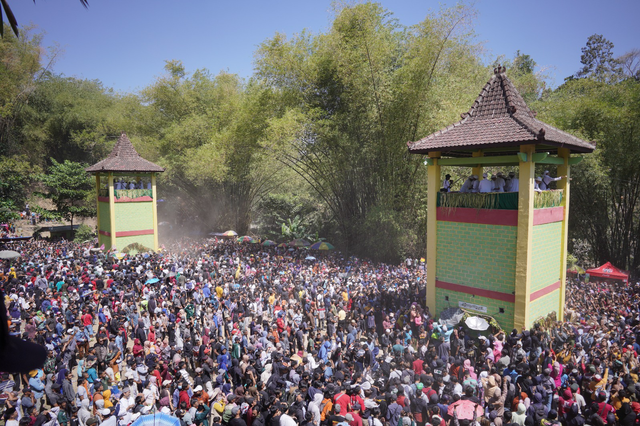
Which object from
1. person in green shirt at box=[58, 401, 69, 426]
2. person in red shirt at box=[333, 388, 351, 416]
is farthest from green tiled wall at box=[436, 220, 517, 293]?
person in green shirt at box=[58, 401, 69, 426]

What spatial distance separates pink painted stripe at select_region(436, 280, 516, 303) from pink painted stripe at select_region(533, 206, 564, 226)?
1711mm

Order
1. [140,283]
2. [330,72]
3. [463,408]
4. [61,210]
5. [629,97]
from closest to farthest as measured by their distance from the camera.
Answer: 1. [463,408]
2. [140,283]
3. [629,97]
4. [330,72]
5. [61,210]

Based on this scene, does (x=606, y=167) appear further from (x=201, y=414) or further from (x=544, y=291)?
(x=201, y=414)

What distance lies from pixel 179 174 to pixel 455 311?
73.9 ft

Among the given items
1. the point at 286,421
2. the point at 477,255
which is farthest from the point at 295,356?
the point at 477,255

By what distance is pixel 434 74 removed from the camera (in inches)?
599

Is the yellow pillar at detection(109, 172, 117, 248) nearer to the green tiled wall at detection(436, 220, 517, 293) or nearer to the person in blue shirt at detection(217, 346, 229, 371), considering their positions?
the person in blue shirt at detection(217, 346, 229, 371)

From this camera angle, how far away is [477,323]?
352 inches

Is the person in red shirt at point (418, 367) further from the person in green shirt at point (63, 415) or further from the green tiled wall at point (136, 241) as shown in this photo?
the green tiled wall at point (136, 241)

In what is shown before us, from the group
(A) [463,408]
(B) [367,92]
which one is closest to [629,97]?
(B) [367,92]

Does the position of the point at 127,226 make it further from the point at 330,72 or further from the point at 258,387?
the point at 258,387

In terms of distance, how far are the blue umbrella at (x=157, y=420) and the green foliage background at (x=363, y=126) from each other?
1270cm

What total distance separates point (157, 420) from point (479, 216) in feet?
25.0

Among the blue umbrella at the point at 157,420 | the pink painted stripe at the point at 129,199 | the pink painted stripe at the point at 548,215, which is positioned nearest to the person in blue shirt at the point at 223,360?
the blue umbrella at the point at 157,420
